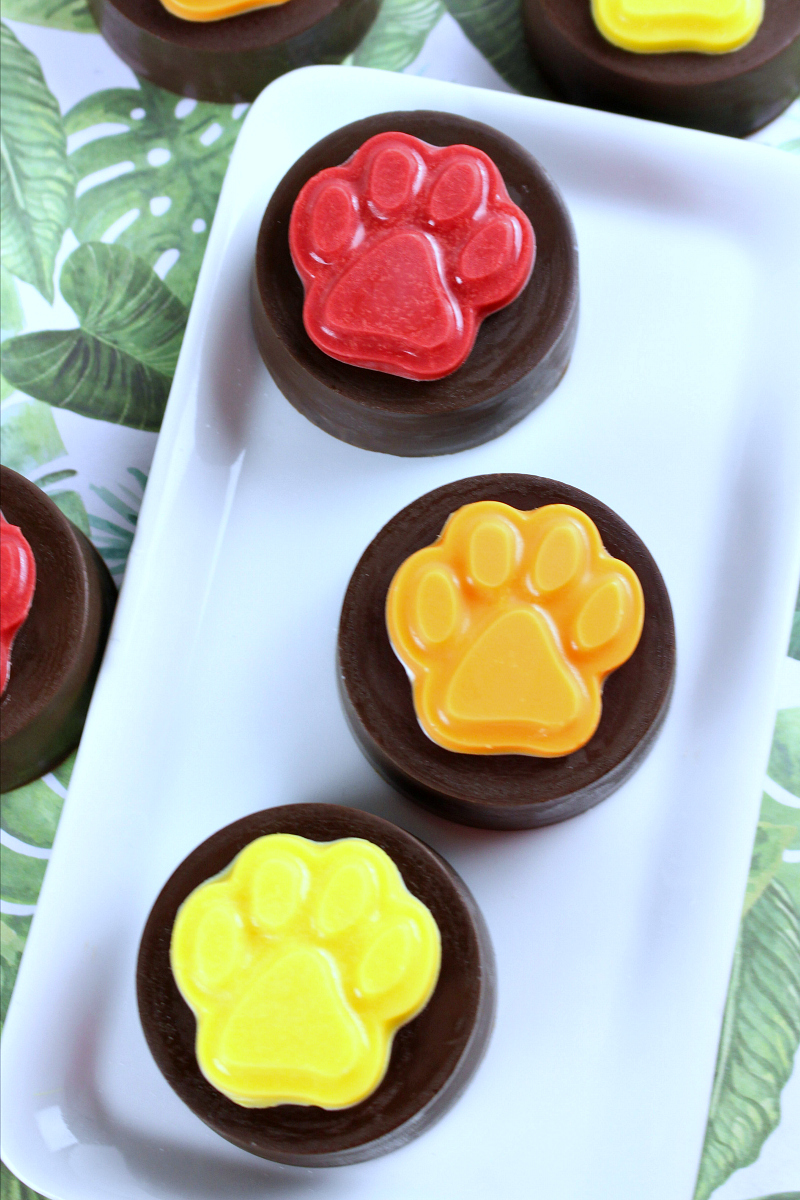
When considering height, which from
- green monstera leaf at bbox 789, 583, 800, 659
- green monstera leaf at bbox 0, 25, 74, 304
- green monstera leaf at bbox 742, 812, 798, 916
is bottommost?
green monstera leaf at bbox 742, 812, 798, 916

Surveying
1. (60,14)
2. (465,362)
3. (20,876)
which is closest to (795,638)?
(465,362)

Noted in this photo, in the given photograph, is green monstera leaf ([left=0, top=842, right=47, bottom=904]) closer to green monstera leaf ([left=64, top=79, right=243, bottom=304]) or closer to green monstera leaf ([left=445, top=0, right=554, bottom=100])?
green monstera leaf ([left=64, top=79, right=243, bottom=304])

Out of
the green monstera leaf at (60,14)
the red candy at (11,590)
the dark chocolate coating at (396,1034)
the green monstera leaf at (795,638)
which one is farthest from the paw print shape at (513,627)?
the green monstera leaf at (60,14)

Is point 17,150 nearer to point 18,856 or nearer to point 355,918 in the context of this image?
point 18,856

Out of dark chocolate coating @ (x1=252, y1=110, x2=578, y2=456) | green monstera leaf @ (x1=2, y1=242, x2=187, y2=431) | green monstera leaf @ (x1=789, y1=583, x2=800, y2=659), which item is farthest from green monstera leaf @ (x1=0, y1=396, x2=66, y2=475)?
green monstera leaf @ (x1=789, y1=583, x2=800, y2=659)

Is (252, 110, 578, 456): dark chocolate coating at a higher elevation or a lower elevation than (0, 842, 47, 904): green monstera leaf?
higher

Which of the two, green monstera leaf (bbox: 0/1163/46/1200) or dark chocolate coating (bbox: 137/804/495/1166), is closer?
dark chocolate coating (bbox: 137/804/495/1166)

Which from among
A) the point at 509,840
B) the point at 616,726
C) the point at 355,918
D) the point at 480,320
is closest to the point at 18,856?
the point at 355,918
